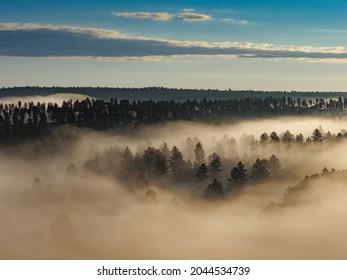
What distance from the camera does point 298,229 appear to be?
7264 inches

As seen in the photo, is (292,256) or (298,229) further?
(298,229)

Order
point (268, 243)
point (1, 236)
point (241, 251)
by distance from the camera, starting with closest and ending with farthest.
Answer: point (241, 251) < point (268, 243) < point (1, 236)

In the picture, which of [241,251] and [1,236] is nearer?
[241,251]

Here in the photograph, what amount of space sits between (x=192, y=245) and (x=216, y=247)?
256 inches

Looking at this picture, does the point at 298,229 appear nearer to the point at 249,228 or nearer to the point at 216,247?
the point at 249,228

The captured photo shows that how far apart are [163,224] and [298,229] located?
4359 centimetres
